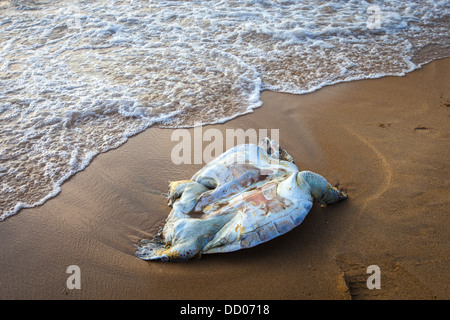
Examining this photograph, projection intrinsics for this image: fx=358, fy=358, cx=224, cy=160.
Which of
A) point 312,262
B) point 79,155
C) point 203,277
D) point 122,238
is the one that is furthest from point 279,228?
point 79,155

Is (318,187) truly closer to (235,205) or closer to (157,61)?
(235,205)

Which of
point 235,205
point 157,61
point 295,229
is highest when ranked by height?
point 157,61

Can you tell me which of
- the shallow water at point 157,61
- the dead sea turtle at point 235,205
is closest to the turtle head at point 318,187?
the dead sea turtle at point 235,205

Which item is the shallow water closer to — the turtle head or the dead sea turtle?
the dead sea turtle

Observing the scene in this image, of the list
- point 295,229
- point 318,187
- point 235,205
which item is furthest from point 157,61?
point 295,229

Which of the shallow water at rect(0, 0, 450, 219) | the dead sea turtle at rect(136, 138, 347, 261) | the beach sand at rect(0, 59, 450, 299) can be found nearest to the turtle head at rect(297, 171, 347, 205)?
the dead sea turtle at rect(136, 138, 347, 261)

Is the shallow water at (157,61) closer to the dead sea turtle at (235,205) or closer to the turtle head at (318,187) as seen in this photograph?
the dead sea turtle at (235,205)
